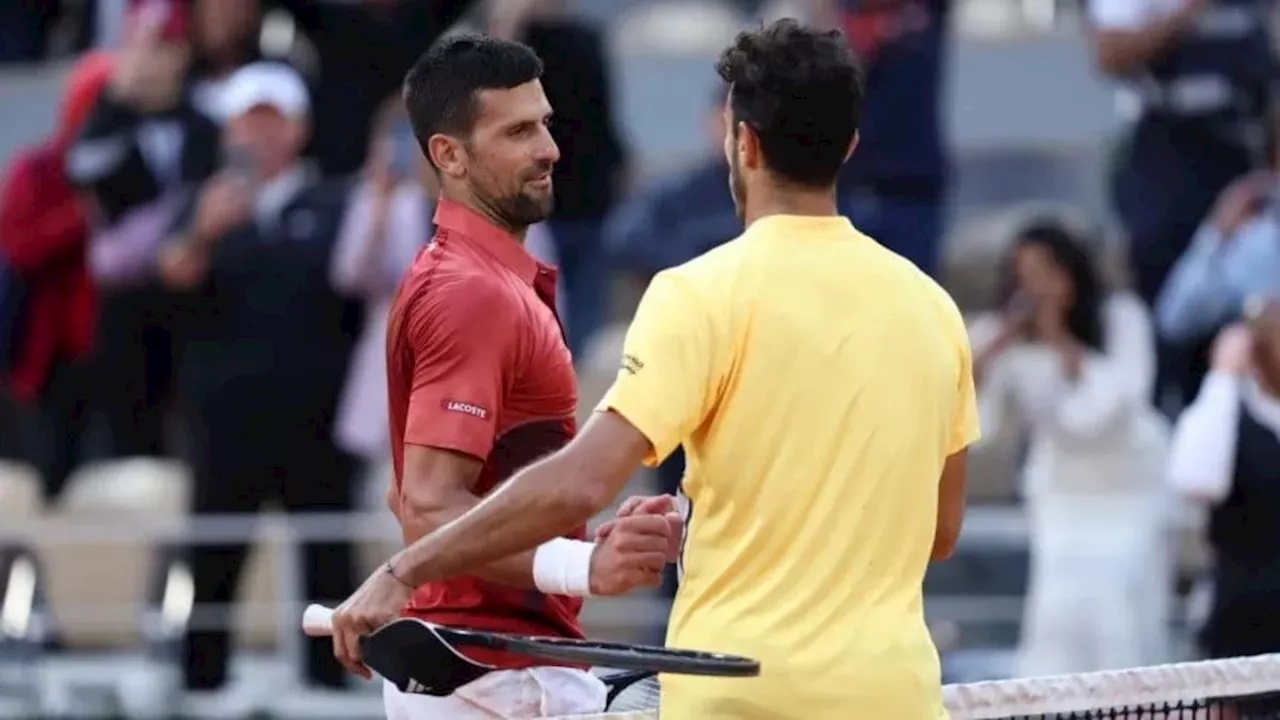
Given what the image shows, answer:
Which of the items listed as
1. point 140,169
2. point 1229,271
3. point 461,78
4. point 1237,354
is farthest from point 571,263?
point 461,78

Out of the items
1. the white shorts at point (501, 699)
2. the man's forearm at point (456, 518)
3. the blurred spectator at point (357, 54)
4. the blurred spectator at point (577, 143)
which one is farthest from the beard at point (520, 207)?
the blurred spectator at point (357, 54)

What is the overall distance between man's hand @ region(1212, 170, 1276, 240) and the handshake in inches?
234

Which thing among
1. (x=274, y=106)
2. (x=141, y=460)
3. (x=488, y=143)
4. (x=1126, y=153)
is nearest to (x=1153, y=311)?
(x=1126, y=153)

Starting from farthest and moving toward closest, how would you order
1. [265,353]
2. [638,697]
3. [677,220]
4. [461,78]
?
[677,220], [265,353], [638,697], [461,78]

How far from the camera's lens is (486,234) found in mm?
4895

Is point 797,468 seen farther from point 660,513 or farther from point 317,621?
point 317,621

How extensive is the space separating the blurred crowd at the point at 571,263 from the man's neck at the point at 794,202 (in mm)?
4831

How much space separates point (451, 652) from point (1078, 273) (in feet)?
18.7

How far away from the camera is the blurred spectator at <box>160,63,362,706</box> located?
34.7ft

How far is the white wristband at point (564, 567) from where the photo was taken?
430 centimetres

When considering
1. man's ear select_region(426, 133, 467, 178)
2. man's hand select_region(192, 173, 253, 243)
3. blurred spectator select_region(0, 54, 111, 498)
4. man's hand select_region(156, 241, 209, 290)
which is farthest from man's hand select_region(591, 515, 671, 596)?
blurred spectator select_region(0, 54, 111, 498)

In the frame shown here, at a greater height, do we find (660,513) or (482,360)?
(482,360)

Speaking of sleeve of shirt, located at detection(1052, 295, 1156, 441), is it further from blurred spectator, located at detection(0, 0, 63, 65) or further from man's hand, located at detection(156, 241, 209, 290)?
blurred spectator, located at detection(0, 0, 63, 65)

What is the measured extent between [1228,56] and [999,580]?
87.1 inches
